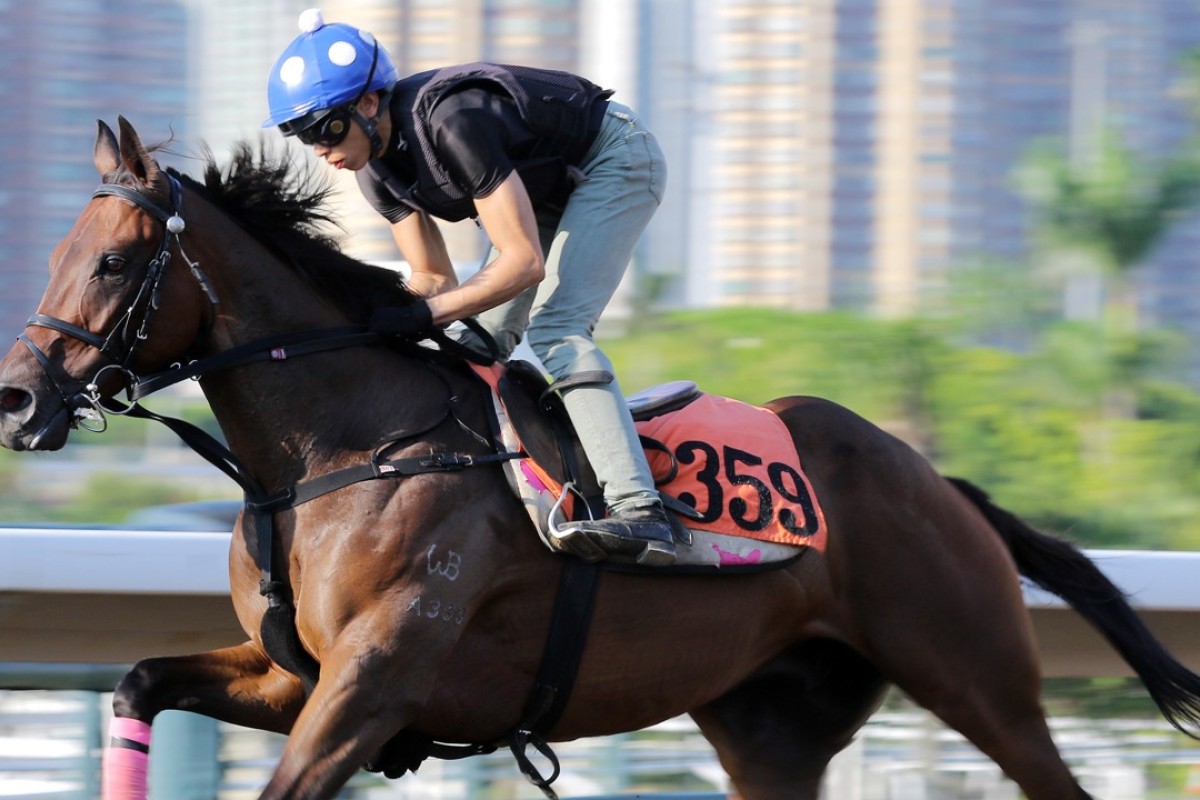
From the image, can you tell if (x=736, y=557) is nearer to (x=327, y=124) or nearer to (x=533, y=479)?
(x=533, y=479)

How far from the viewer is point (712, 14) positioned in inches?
510

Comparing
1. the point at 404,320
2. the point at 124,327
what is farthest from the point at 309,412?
the point at 124,327

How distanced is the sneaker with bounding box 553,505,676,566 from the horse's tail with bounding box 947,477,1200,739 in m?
1.19

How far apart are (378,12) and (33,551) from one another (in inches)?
396

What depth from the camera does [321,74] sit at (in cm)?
347

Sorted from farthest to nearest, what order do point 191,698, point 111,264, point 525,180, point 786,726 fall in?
point 786,726 < point 525,180 < point 191,698 < point 111,264

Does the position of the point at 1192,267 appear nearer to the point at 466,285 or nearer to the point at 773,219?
the point at 773,219

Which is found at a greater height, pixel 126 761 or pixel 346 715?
pixel 346 715

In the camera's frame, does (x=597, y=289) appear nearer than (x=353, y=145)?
No

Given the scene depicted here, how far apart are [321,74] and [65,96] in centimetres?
778

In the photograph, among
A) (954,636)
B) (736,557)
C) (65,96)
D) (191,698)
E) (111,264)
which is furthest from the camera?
(65,96)

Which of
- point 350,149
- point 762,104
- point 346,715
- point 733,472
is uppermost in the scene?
point 350,149

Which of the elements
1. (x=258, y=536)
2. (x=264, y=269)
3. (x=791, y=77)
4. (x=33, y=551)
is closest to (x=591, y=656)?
(x=258, y=536)

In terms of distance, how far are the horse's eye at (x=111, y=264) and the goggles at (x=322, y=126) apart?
1.58ft
